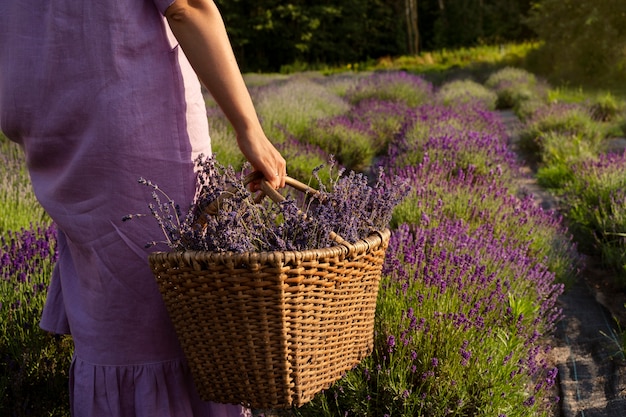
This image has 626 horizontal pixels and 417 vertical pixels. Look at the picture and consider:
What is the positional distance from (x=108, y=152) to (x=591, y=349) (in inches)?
101

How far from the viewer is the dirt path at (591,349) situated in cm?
279

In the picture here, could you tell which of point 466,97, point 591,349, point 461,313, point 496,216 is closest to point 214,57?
point 461,313

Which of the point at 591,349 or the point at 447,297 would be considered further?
the point at 591,349

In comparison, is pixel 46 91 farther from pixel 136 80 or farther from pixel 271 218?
pixel 271 218

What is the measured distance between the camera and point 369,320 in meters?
1.97

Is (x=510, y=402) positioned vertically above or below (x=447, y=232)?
below

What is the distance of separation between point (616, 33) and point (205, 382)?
16.9m

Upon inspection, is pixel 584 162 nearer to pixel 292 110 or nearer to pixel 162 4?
pixel 292 110

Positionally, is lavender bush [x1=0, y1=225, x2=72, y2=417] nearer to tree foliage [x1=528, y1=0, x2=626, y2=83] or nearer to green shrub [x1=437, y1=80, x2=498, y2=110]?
green shrub [x1=437, y1=80, x2=498, y2=110]

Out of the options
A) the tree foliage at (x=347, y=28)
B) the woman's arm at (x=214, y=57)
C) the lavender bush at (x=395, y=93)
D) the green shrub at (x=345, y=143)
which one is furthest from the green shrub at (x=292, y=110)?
the tree foliage at (x=347, y=28)

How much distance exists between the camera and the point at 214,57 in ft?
5.48

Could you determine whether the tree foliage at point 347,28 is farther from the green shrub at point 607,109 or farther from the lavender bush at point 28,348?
the lavender bush at point 28,348

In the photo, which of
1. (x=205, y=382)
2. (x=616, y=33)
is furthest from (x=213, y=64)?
(x=616, y=33)

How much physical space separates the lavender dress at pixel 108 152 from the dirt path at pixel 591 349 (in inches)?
68.1
